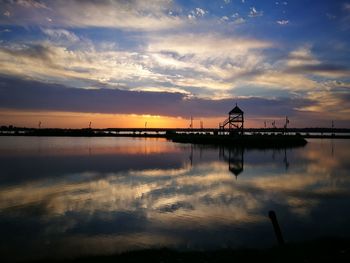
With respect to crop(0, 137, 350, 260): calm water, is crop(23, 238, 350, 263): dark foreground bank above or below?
above

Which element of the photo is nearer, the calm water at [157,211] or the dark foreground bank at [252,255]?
the dark foreground bank at [252,255]

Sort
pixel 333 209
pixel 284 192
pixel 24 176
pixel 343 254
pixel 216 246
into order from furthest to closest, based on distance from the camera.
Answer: pixel 24 176 < pixel 284 192 < pixel 333 209 < pixel 216 246 < pixel 343 254

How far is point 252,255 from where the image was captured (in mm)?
11414

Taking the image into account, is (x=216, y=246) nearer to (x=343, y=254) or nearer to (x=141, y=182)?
(x=343, y=254)

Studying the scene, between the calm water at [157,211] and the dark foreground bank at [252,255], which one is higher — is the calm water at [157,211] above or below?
below

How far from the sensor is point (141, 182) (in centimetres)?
2948

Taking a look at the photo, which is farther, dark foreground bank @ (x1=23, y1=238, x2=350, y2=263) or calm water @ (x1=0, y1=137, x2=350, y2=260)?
calm water @ (x1=0, y1=137, x2=350, y2=260)

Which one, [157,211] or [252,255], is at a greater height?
[252,255]

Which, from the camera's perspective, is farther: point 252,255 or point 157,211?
point 157,211

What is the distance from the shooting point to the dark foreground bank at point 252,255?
10.9 metres

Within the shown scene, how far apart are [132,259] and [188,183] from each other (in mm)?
18476

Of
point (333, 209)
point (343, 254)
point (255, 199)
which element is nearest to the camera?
point (343, 254)

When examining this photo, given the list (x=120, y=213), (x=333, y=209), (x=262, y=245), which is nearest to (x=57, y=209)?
(x=120, y=213)

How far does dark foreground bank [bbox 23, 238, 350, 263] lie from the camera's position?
10.9 m
